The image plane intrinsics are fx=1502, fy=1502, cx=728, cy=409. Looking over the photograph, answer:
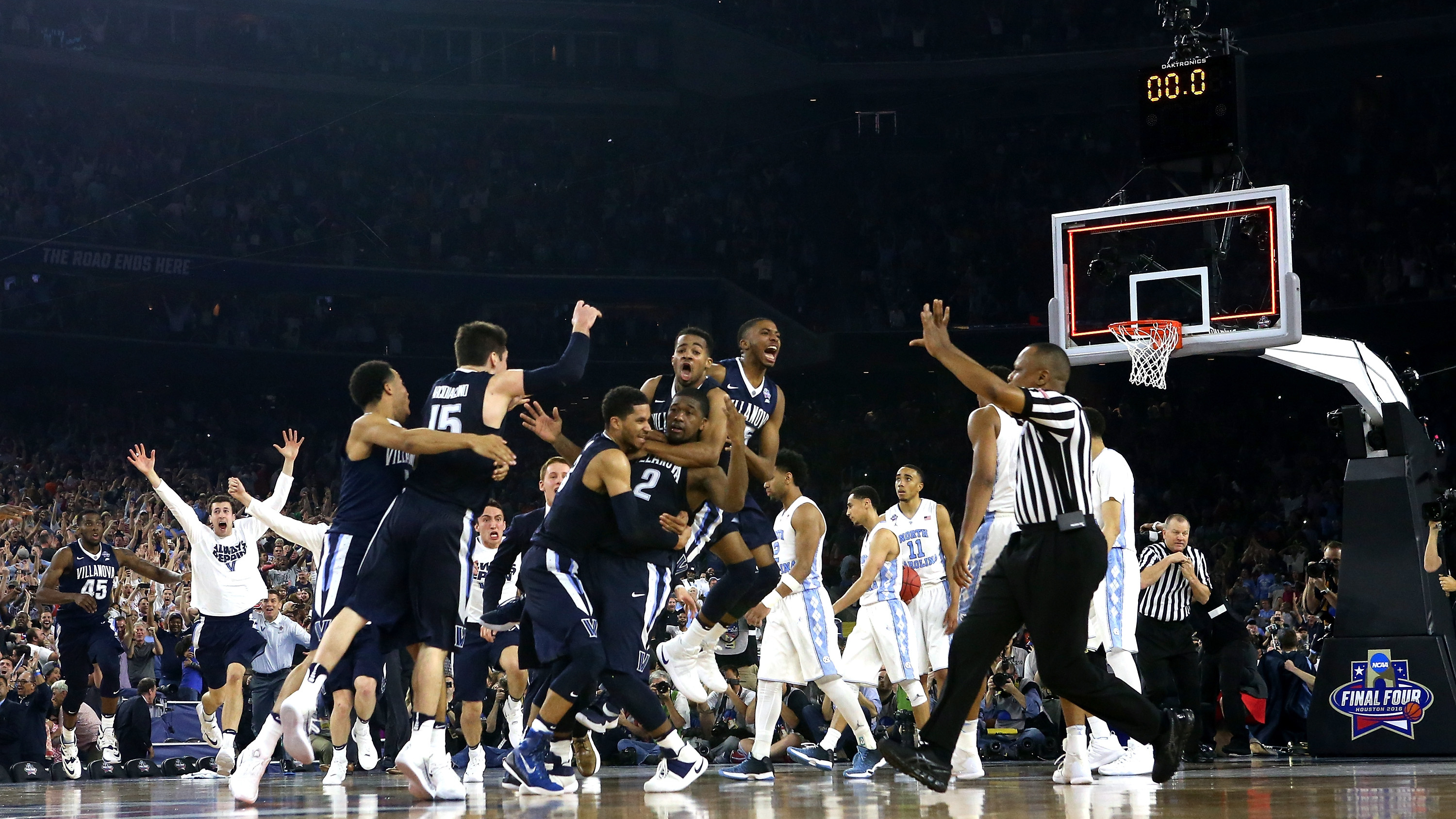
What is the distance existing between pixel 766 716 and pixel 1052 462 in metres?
3.79

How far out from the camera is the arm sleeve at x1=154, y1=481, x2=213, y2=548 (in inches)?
486

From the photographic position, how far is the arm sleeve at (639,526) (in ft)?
26.3

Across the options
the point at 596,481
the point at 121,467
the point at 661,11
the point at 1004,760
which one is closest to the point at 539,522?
the point at 596,481

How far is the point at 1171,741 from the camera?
7.13 metres

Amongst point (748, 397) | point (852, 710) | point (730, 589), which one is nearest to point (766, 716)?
point (852, 710)

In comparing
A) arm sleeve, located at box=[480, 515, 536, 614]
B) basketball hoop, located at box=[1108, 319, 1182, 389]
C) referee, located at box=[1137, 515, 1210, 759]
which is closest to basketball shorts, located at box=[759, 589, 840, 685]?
arm sleeve, located at box=[480, 515, 536, 614]

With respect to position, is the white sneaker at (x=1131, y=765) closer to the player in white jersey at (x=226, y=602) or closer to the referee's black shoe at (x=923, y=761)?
the referee's black shoe at (x=923, y=761)

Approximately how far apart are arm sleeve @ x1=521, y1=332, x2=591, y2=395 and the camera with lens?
7712 mm

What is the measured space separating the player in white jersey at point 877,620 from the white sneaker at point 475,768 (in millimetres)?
2600

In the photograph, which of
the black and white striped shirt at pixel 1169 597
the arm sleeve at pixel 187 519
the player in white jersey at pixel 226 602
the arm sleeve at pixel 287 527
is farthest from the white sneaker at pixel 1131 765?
the arm sleeve at pixel 187 519

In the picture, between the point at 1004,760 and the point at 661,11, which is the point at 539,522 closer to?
the point at 1004,760

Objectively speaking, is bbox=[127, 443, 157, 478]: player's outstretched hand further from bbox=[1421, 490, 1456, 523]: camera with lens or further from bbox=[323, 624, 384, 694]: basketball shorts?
bbox=[1421, 490, 1456, 523]: camera with lens

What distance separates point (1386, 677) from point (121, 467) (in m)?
23.0

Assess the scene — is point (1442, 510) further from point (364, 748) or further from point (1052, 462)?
point (364, 748)
